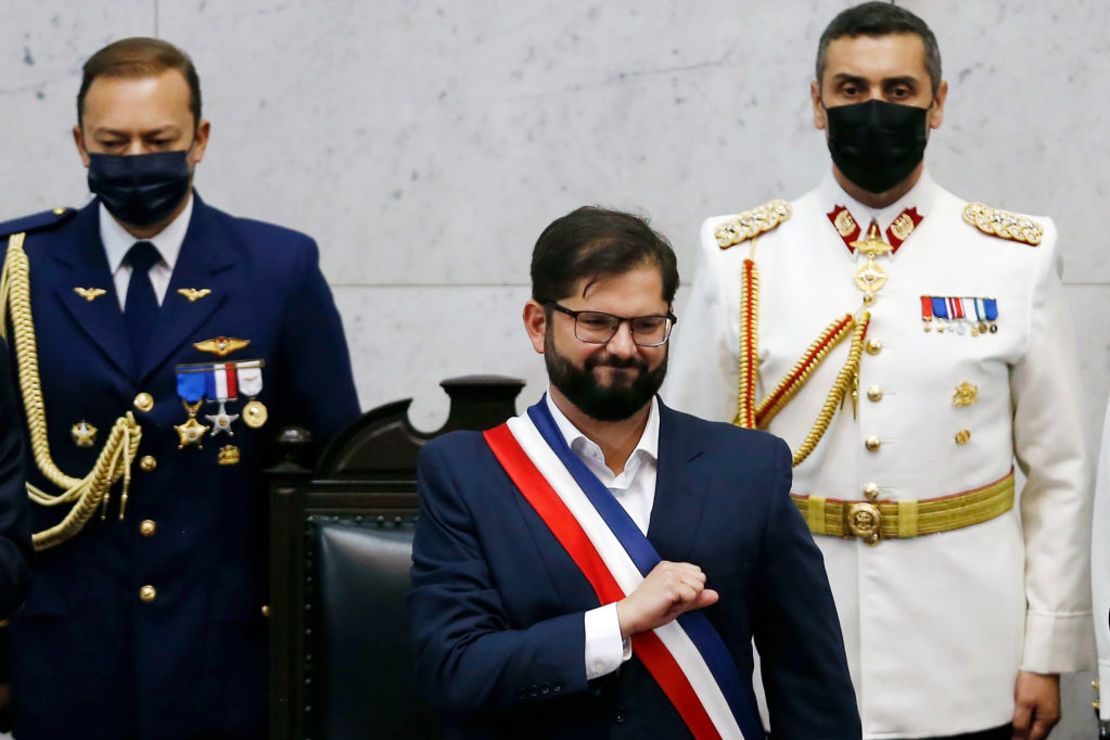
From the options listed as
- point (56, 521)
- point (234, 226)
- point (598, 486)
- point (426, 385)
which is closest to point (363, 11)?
point (426, 385)

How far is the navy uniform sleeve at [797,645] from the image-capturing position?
2.35m

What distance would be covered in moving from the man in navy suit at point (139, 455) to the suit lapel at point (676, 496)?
0.99m

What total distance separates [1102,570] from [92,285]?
5.44ft

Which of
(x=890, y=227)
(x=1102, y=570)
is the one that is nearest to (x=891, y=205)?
(x=890, y=227)

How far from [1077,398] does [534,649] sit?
50.3 inches

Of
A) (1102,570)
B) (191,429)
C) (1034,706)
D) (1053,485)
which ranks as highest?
(191,429)

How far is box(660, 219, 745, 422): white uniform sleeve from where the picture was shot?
316 cm

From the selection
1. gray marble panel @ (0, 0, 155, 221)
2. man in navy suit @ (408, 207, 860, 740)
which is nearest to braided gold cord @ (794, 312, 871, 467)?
man in navy suit @ (408, 207, 860, 740)

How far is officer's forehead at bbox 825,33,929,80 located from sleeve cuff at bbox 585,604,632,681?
3.88 feet

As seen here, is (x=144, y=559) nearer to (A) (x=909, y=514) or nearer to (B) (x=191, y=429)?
(B) (x=191, y=429)

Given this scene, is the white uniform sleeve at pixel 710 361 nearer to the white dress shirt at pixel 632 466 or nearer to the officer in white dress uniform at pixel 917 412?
the officer in white dress uniform at pixel 917 412

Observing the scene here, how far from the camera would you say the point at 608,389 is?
2311 millimetres

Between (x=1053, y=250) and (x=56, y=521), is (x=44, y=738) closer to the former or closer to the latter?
(x=56, y=521)

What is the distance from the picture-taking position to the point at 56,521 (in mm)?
3084
